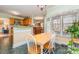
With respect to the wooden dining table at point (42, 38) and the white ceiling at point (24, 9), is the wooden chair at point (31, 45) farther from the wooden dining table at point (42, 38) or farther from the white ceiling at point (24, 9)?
the white ceiling at point (24, 9)

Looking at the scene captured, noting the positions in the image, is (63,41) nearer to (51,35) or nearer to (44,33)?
(51,35)

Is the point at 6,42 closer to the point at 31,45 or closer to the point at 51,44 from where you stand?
the point at 31,45

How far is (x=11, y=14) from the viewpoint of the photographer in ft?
5.73

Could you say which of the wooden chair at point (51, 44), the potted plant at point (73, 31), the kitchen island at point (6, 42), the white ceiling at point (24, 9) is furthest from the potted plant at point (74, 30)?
the kitchen island at point (6, 42)

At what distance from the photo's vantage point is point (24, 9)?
1793 mm

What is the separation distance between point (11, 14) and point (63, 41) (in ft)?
2.96

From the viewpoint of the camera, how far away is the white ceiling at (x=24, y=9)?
1.75m

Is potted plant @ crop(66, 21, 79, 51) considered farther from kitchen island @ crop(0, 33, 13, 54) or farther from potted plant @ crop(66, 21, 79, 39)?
kitchen island @ crop(0, 33, 13, 54)

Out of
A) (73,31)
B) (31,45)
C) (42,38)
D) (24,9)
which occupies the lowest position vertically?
(31,45)

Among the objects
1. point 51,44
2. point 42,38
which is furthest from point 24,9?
point 51,44

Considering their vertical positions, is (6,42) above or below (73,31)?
below

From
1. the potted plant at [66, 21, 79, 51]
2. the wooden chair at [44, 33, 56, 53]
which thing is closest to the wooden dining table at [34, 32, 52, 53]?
the wooden chair at [44, 33, 56, 53]

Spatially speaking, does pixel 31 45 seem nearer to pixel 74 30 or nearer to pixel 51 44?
pixel 51 44
